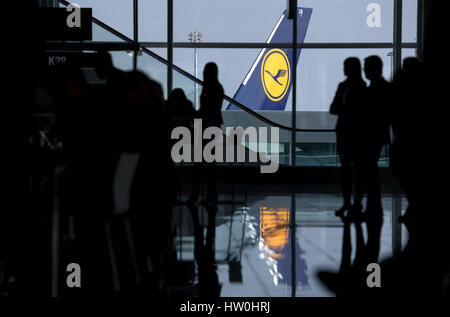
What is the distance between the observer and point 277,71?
1060 centimetres

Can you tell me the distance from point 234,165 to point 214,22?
265 cm

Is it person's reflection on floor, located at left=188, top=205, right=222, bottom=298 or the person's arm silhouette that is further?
the person's arm silhouette

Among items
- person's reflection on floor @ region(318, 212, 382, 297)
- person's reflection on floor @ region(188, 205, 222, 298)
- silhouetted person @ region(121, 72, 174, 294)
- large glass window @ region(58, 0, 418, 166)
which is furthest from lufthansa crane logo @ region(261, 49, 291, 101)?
silhouetted person @ region(121, 72, 174, 294)

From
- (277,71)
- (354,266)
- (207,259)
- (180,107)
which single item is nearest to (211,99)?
(180,107)

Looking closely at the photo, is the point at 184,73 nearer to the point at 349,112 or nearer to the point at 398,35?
the point at 398,35

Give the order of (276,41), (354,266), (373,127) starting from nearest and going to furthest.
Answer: (354,266), (373,127), (276,41)

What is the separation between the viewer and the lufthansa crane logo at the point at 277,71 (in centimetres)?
944

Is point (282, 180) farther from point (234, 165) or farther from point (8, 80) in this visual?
point (8, 80)

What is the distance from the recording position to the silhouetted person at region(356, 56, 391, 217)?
14.8 ft

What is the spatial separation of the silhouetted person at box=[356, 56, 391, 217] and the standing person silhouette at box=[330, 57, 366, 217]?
0.19 feet

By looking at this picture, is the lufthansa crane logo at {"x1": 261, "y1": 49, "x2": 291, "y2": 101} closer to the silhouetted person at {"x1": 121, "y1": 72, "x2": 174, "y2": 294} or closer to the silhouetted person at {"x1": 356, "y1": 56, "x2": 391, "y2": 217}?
the silhouetted person at {"x1": 356, "y1": 56, "x2": 391, "y2": 217}

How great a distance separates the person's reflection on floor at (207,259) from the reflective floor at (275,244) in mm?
33

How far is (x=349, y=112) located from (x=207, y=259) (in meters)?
2.08

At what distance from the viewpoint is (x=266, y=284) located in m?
2.63
